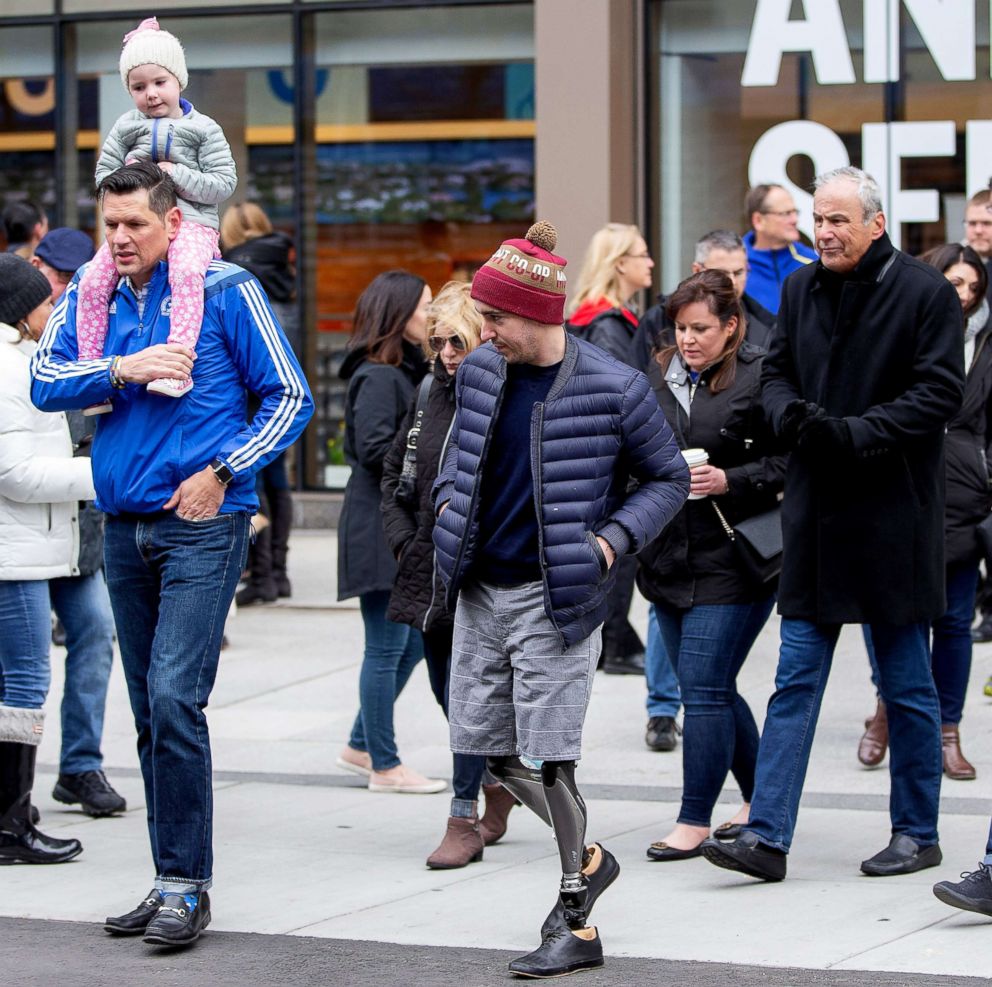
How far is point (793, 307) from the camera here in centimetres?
629

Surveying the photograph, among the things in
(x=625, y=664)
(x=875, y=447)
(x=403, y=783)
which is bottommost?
(x=403, y=783)

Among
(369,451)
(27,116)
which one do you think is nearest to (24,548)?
(369,451)

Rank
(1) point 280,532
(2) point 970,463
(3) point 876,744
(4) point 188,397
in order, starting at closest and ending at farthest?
(4) point 188,397 → (2) point 970,463 → (3) point 876,744 → (1) point 280,532

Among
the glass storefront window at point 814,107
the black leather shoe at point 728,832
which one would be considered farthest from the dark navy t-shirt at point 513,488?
the glass storefront window at point 814,107

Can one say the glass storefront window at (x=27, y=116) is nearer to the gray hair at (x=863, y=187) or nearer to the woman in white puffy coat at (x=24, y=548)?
the woman in white puffy coat at (x=24, y=548)

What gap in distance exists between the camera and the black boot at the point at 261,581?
38.9 ft

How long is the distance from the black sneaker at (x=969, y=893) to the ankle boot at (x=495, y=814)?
1709 mm

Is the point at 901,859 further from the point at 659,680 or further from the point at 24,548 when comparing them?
the point at 24,548

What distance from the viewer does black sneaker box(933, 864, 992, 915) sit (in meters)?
5.50

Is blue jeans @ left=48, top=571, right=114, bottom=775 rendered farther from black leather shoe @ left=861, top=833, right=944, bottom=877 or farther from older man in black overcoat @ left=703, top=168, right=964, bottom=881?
black leather shoe @ left=861, top=833, right=944, bottom=877

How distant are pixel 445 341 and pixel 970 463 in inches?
88.6

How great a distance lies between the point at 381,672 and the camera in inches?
293

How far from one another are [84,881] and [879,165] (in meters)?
8.11

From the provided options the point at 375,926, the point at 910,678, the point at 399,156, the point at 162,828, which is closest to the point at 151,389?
the point at 162,828
